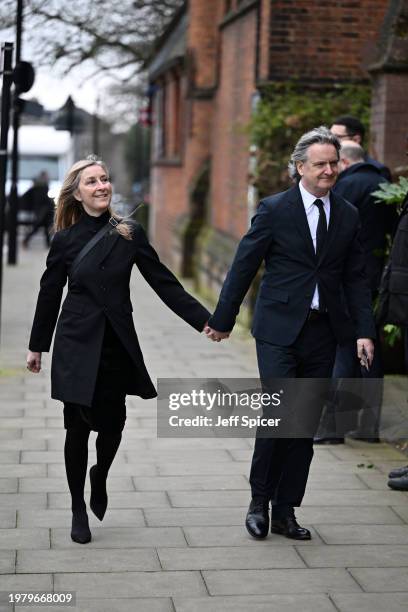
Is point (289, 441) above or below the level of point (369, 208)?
below

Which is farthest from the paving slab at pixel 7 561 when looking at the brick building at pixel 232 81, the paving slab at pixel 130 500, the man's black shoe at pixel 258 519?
the brick building at pixel 232 81

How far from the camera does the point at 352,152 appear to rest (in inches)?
324

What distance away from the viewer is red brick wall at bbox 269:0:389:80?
46.3ft

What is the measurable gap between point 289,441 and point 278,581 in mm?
865

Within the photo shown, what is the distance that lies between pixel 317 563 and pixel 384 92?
18.2 feet

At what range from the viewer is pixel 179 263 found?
2211 centimetres

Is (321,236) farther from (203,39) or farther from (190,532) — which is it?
(203,39)

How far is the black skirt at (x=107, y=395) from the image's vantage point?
5785 mm

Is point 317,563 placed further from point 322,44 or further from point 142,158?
point 142,158

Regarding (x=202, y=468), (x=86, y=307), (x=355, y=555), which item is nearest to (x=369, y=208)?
(x=202, y=468)

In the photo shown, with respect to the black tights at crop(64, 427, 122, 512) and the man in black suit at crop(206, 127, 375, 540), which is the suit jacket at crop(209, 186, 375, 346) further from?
the black tights at crop(64, 427, 122, 512)

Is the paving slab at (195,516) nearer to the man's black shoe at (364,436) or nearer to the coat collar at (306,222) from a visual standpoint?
the coat collar at (306,222)

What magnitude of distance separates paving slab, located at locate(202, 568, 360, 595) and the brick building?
18.1ft

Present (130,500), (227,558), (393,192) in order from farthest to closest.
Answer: (393,192) → (130,500) → (227,558)
